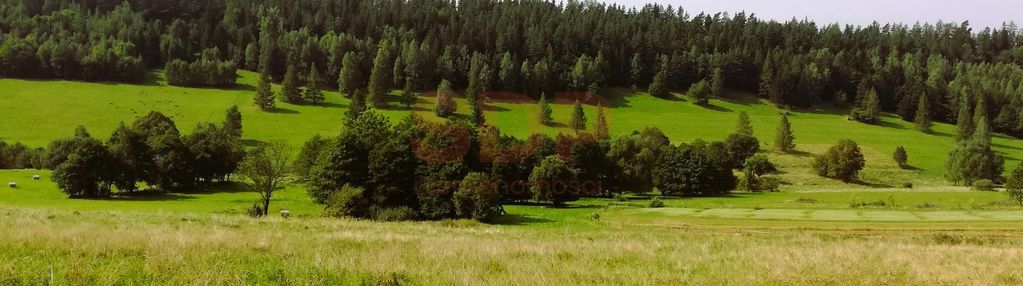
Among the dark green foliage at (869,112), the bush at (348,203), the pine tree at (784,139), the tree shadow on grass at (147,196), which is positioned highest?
the dark green foliage at (869,112)

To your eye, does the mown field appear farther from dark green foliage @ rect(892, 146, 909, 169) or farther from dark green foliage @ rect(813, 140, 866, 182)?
dark green foliage @ rect(813, 140, 866, 182)

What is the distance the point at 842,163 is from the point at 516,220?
73536 mm

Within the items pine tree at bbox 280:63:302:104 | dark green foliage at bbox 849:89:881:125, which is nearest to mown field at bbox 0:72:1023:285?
pine tree at bbox 280:63:302:104

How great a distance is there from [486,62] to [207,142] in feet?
344

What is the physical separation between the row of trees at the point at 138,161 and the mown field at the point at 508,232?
3.29 metres

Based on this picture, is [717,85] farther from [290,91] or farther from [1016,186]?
[290,91]

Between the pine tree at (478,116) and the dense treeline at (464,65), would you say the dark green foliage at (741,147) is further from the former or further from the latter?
the dense treeline at (464,65)

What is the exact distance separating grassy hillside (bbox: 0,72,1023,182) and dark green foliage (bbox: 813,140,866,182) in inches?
148

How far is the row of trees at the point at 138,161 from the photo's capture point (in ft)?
209

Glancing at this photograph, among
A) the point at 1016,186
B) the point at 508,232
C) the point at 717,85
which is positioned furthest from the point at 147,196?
the point at 717,85

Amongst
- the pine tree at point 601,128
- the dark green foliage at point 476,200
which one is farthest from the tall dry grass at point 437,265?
the pine tree at point 601,128

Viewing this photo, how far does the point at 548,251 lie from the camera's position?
50.3 ft

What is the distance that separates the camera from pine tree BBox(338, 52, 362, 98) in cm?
15738

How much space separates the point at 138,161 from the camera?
71062mm
